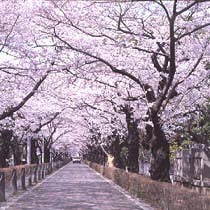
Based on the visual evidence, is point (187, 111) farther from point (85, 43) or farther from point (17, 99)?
point (17, 99)

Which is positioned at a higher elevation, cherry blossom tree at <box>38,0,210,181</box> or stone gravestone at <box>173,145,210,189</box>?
cherry blossom tree at <box>38,0,210,181</box>

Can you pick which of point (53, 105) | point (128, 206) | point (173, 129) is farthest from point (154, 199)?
point (53, 105)

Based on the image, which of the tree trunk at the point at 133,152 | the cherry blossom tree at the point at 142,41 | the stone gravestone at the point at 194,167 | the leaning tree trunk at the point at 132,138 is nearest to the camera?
the cherry blossom tree at the point at 142,41

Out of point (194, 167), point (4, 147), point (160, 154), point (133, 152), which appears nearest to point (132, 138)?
point (133, 152)

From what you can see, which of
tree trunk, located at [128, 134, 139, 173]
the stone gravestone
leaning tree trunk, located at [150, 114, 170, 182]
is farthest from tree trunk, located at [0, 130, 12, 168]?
leaning tree trunk, located at [150, 114, 170, 182]

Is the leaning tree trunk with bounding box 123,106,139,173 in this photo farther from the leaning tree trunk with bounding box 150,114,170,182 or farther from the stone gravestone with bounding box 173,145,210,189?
the leaning tree trunk with bounding box 150,114,170,182

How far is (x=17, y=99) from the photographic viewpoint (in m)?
29.0

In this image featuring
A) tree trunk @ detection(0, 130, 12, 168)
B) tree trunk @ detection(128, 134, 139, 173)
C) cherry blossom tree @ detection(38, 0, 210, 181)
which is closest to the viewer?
Result: cherry blossom tree @ detection(38, 0, 210, 181)

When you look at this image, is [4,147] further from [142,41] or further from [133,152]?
[142,41]

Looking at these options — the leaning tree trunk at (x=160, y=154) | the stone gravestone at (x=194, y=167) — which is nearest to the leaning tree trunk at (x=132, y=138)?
the stone gravestone at (x=194, y=167)

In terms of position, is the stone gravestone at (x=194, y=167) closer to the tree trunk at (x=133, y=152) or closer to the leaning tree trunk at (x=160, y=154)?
the leaning tree trunk at (x=160, y=154)

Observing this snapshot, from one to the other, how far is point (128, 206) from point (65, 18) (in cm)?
689

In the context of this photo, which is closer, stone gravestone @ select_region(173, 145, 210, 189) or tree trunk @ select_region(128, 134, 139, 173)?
stone gravestone @ select_region(173, 145, 210, 189)

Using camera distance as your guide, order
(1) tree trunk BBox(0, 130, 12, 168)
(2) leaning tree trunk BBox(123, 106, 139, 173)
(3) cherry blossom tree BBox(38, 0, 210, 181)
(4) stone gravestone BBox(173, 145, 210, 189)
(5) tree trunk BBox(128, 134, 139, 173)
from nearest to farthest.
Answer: (3) cherry blossom tree BBox(38, 0, 210, 181) → (4) stone gravestone BBox(173, 145, 210, 189) → (2) leaning tree trunk BBox(123, 106, 139, 173) → (5) tree trunk BBox(128, 134, 139, 173) → (1) tree trunk BBox(0, 130, 12, 168)
